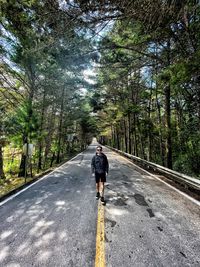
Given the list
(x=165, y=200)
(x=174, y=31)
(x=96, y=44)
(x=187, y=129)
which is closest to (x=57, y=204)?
(x=165, y=200)

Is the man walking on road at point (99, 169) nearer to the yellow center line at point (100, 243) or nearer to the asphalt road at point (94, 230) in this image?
the asphalt road at point (94, 230)

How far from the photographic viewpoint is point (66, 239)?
3.61 meters

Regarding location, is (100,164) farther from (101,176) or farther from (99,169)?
(101,176)

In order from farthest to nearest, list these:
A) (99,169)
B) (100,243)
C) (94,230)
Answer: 1. (99,169)
2. (94,230)
3. (100,243)

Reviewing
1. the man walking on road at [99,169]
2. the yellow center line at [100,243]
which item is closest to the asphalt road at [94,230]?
the yellow center line at [100,243]

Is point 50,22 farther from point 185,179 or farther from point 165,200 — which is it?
→ point 185,179

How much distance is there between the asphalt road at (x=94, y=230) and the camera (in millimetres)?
3029

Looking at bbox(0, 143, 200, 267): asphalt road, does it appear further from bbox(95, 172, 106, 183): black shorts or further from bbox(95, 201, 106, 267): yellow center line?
bbox(95, 172, 106, 183): black shorts

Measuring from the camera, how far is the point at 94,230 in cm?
396

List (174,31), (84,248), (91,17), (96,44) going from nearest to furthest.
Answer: (84,248) → (91,17) → (174,31) → (96,44)

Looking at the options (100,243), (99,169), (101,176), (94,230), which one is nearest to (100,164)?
(99,169)

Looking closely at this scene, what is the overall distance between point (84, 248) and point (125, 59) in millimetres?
8976

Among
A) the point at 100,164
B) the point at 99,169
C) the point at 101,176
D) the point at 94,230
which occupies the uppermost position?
the point at 100,164

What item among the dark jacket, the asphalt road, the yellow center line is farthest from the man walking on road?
the yellow center line
